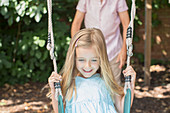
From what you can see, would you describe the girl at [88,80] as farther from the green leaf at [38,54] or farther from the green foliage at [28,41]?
the green leaf at [38,54]

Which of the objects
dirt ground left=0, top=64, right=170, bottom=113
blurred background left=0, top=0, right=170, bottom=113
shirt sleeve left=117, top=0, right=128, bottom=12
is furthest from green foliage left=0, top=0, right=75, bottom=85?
shirt sleeve left=117, top=0, right=128, bottom=12

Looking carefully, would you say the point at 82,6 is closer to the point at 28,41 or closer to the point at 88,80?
the point at 88,80

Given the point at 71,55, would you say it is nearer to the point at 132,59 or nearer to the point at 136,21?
the point at 136,21

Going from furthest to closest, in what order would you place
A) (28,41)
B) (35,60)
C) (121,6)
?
(35,60)
(28,41)
(121,6)

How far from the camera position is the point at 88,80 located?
183 centimetres

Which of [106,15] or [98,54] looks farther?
[106,15]

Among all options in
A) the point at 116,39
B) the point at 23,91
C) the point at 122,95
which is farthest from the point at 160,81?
the point at 122,95

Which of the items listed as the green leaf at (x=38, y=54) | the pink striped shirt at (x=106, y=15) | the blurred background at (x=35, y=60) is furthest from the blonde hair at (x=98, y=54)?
the green leaf at (x=38, y=54)

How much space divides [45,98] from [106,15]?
236 cm

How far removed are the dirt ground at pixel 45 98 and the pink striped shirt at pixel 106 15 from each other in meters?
1.71

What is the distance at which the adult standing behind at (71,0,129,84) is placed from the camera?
2.18 m

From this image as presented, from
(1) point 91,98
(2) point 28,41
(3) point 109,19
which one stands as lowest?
(1) point 91,98

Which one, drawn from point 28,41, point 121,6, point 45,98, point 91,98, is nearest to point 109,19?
point 121,6

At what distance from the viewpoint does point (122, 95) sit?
6.05 ft
